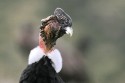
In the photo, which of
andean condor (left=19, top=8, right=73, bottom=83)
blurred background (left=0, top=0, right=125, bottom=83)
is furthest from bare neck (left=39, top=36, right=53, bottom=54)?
blurred background (left=0, top=0, right=125, bottom=83)

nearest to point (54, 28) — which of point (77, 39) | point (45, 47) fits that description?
point (45, 47)

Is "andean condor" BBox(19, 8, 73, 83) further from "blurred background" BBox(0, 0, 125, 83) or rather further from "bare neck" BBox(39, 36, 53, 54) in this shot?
"blurred background" BBox(0, 0, 125, 83)

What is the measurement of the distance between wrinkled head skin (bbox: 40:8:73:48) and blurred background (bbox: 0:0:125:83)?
21.1 ft

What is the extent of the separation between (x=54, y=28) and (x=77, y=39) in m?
8.71

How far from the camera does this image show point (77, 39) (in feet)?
40.3

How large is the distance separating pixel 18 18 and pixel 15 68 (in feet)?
7.43

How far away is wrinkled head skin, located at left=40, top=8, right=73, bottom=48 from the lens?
3578 mm

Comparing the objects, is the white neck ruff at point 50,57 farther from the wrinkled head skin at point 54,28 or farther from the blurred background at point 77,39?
the blurred background at point 77,39

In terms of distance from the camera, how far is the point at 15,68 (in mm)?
11203

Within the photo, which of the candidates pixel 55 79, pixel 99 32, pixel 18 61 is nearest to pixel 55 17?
pixel 55 79

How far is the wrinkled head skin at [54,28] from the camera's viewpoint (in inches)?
141

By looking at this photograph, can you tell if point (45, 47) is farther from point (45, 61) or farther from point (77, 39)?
point (77, 39)

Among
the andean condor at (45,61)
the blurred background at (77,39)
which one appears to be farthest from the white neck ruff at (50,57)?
the blurred background at (77,39)

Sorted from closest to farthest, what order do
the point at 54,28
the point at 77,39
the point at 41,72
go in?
the point at 54,28 → the point at 41,72 → the point at 77,39
